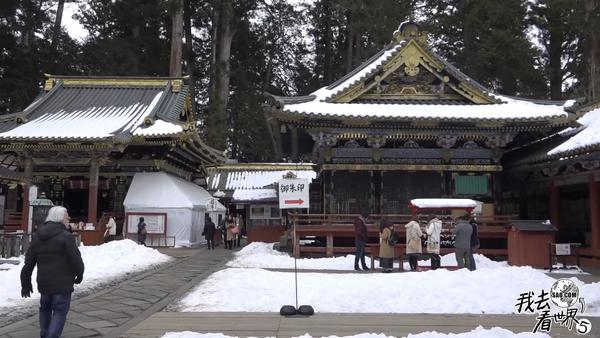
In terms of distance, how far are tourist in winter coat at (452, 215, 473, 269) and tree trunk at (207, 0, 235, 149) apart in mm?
25830

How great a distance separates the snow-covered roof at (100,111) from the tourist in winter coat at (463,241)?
553 inches

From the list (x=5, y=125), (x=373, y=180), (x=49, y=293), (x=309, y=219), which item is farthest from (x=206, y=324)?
(x=5, y=125)

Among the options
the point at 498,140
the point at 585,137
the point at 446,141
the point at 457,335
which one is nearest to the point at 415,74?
the point at 446,141

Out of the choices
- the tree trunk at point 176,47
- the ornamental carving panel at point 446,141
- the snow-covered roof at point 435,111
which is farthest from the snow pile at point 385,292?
the tree trunk at point 176,47

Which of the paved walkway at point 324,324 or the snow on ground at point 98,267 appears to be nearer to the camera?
the paved walkway at point 324,324

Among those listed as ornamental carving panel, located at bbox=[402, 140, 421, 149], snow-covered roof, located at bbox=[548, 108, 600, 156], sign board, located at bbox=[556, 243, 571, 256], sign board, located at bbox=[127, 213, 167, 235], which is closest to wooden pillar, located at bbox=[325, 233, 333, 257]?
ornamental carving panel, located at bbox=[402, 140, 421, 149]

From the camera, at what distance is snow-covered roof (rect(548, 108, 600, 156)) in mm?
14766

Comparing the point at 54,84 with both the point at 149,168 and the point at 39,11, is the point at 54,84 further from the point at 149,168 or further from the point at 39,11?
the point at 39,11

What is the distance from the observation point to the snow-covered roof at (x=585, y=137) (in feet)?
48.4

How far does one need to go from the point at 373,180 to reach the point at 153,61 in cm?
2701

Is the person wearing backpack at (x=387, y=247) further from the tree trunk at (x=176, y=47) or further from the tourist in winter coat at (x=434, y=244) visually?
the tree trunk at (x=176, y=47)

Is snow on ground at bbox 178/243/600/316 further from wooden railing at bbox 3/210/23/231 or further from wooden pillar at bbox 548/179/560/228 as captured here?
wooden railing at bbox 3/210/23/231

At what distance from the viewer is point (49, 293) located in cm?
605

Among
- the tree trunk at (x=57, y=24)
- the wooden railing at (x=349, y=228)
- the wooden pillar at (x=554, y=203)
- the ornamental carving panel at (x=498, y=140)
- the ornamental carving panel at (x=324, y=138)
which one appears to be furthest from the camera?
the tree trunk at (x=57, y=24)
